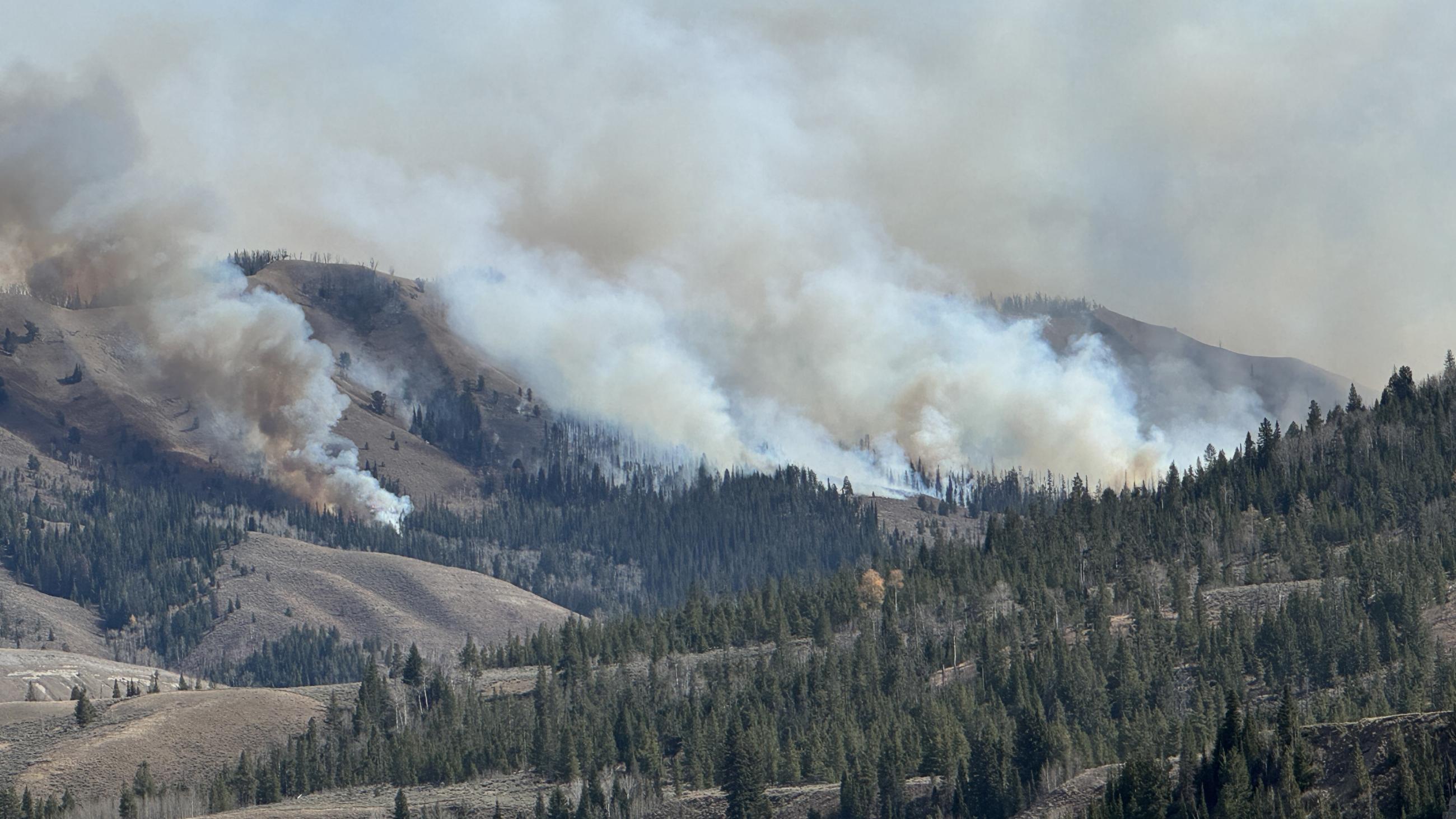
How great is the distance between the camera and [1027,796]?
196375mm

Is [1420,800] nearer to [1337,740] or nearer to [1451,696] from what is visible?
[1337,740]

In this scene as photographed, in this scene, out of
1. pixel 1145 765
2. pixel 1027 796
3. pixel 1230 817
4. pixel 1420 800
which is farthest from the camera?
pixel 1027 796

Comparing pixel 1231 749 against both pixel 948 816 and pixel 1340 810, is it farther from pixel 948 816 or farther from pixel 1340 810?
pixel 948 816

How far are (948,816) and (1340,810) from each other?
5337cm

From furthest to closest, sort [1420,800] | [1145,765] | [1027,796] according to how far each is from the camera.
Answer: [1027,796]
[1145,765]
[1420,800]

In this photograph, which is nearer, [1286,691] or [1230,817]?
[1230,817]

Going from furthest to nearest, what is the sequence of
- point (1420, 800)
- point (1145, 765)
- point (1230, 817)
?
1. point (1145, 765)
2. point (1230, 817)
3. point (1420, 800)

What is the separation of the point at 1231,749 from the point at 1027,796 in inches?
1348

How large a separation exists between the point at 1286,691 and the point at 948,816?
3790 cm

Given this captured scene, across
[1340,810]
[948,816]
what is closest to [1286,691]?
[1340,810]

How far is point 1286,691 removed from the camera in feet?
575

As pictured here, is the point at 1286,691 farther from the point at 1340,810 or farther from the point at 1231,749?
the point at 1340,810

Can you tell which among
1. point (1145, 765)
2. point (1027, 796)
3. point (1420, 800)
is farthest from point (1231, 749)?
point (1027, 796)

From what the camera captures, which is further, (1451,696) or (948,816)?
(948,816)
